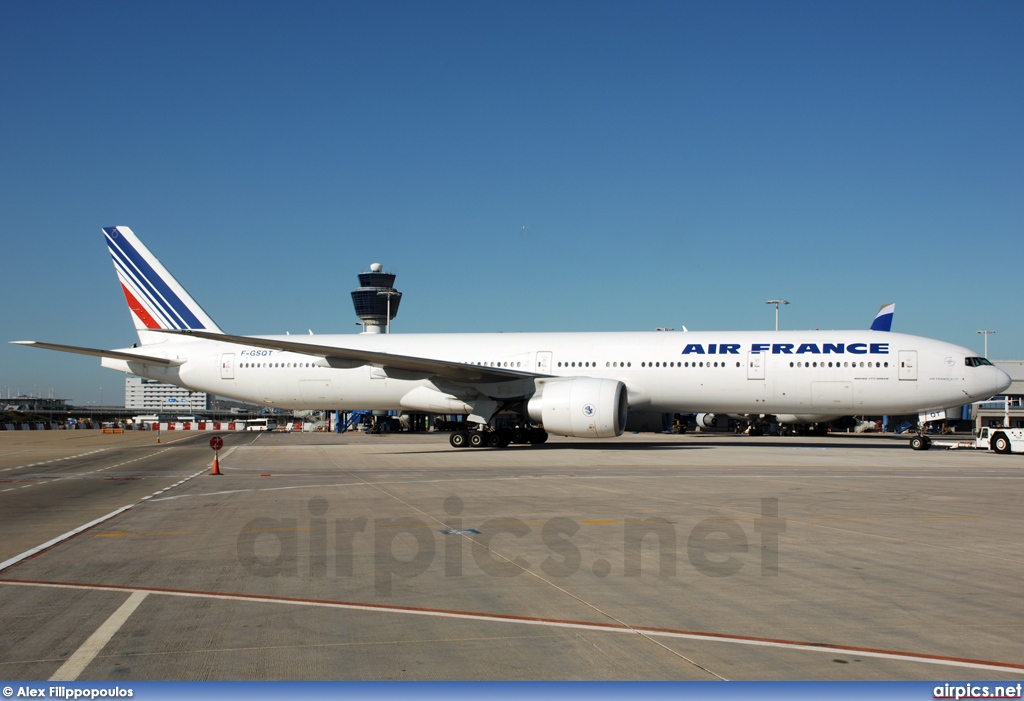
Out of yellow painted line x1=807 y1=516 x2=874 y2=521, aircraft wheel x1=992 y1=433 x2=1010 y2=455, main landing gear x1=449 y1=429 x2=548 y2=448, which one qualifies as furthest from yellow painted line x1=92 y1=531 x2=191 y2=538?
aircraft wheel x1=992 y1=433 x2=1010 y2=455

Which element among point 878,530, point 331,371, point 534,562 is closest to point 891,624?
point 534,562

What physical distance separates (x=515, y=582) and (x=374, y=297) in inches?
4295

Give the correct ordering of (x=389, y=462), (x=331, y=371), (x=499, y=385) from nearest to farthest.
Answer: (x=389, y=462) → (x=499, y=385) → (x=331, y=371)

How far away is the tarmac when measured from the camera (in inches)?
200

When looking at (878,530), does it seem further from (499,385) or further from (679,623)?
(499,385)

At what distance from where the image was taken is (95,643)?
5492mm

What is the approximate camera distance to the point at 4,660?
201 inches

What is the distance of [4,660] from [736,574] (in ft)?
19.1

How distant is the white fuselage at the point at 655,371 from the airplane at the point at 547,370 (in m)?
0.04

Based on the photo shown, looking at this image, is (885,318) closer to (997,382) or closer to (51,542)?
(997,382)

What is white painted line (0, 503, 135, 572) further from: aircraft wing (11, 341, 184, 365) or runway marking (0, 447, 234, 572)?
aircraft wing (11, 341, 184, 365)

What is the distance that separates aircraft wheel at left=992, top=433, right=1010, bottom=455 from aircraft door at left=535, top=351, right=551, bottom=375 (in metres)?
16.0

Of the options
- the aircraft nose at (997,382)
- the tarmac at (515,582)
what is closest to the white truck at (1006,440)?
the aircraft nose at (997,382)

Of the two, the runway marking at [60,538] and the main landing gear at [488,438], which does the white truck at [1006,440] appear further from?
the runway marking at [60,538]
